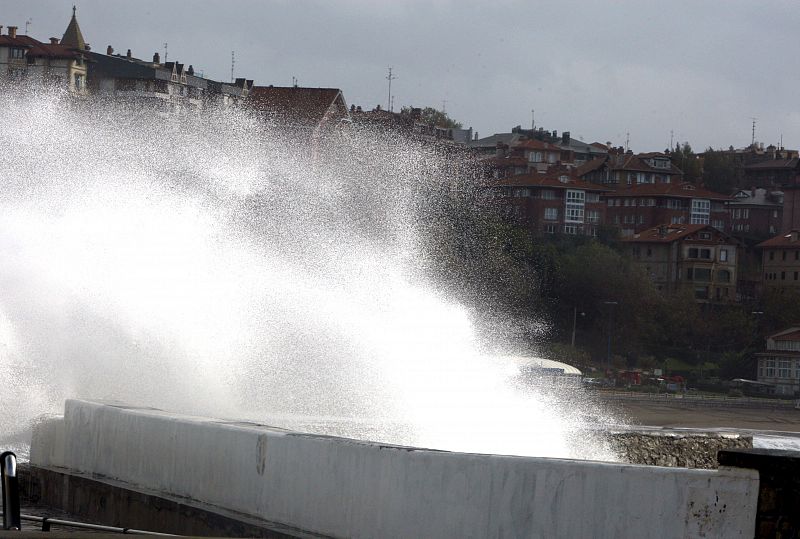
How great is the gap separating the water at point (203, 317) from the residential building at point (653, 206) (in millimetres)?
114741

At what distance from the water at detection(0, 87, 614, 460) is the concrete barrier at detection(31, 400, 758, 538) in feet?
14.3

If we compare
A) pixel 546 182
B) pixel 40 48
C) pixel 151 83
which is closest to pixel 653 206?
pixel 546 182

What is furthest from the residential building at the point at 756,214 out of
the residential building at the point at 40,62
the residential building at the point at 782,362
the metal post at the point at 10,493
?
the metal post at the point at 10,493

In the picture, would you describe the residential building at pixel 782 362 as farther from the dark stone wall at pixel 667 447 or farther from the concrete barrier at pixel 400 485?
the concrete barrier at pixel 400 485

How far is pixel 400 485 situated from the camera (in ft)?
25.4

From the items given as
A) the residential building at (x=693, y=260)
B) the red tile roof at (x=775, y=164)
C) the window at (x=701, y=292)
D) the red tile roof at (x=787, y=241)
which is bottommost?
the window at (x=701, y=292)

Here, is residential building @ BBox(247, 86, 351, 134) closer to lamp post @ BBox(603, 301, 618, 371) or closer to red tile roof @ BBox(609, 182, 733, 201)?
lamp post @ BBox(603, 301, 618, 371)

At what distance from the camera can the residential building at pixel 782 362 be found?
9206 cm

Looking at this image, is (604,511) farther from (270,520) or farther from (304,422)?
(304,422)

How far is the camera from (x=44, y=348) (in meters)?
16.1

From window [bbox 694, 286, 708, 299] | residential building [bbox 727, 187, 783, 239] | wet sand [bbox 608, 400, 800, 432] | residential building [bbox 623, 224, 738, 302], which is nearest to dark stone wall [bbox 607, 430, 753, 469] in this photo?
wet sand [bbox 608, 400, 800, 432]

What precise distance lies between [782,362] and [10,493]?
9326 cm

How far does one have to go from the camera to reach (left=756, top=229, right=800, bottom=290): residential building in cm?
12044

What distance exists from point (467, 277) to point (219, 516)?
66088 mm
